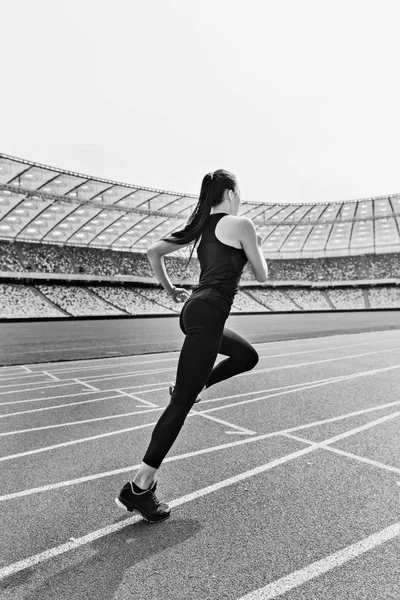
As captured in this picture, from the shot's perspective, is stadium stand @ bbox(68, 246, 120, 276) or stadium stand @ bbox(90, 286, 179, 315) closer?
stadium stand @ bbox(90, 286, 179, 315)

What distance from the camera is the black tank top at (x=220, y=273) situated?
8.97 feet

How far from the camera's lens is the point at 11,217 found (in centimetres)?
4375

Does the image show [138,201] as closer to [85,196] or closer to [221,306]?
[85,196]

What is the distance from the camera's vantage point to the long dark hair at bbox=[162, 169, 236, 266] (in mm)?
2863

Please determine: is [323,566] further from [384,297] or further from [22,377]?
[384,297]

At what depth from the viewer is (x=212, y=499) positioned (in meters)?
2.83

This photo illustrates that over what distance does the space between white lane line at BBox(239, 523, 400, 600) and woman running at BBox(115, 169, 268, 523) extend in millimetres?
833

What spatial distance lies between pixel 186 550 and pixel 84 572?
505 mm

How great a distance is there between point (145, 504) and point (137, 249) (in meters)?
60.9

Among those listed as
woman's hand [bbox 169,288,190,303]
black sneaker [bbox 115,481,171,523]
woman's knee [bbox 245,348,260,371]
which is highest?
woman's hand [bbox 169,288,190,303]

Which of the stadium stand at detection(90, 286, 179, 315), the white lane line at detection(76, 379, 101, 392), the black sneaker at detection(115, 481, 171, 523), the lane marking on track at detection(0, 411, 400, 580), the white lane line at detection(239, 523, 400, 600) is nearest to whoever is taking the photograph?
the white lane line at detection(239, 523, 400, 600)

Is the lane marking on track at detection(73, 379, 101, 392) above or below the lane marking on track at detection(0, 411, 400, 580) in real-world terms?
below

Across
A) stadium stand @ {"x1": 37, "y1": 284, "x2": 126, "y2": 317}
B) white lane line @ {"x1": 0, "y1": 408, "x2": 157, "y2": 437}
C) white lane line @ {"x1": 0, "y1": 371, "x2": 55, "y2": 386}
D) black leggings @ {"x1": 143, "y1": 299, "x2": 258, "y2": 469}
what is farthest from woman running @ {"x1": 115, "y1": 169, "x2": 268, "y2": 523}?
stadium stand @ {"x1": 37, "y1": 284, "x2": 126, "y2": 317}

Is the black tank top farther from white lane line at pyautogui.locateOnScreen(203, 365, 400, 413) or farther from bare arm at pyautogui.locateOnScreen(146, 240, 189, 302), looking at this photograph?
white lane line at pyautogui.locateOnScreen(203, 365, 400, 413)
